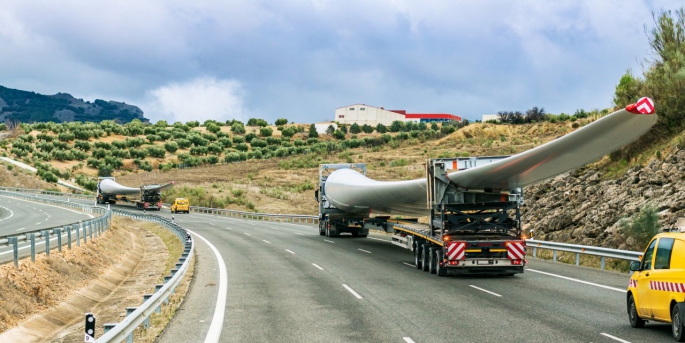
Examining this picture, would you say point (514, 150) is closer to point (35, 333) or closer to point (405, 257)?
point (405, 257)

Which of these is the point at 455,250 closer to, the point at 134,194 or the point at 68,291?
the point at 68,291


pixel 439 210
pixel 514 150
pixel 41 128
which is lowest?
pixel 439 210

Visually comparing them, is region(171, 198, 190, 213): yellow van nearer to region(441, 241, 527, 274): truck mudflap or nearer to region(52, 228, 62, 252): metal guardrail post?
region(52, 228, 62, 252): metal guardrail post

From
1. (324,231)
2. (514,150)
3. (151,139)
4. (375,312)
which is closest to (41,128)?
(151,139)

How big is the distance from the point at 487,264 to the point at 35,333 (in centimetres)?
1225

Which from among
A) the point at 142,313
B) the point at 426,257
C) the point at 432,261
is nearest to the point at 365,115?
the point at 426,257

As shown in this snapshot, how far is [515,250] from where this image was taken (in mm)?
21344

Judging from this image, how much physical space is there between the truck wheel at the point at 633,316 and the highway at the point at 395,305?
157 millimetres

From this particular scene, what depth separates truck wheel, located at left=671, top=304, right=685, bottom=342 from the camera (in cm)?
1073

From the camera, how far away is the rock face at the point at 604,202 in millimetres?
26094

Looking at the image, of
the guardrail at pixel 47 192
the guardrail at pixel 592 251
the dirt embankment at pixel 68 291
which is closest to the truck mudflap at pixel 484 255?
the guardrail at pixel 592 251

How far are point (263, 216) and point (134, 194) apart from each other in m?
22.0

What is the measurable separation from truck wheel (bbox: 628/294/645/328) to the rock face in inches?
483

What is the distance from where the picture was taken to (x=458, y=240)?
21469 mm
